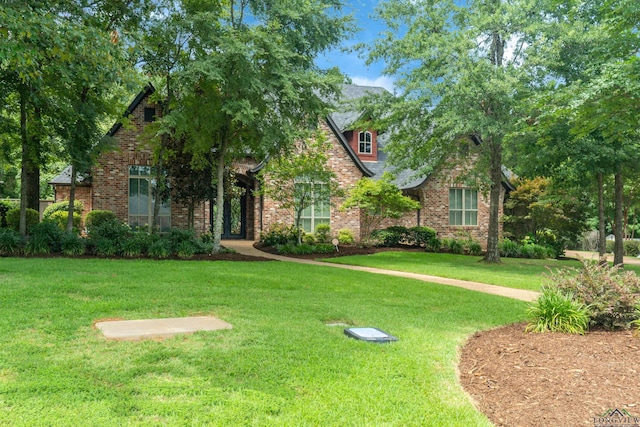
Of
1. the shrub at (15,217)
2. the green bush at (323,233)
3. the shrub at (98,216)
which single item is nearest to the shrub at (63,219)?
the shrub at (15,217)

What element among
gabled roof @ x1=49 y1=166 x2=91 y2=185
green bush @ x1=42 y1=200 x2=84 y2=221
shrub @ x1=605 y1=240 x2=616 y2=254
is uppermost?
gabled roof @ x1=49 y1=166 x2=91 y2=185

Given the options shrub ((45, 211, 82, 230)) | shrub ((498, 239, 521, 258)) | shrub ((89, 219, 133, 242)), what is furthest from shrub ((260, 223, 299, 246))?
→ shrub ((498, 239, 521, 258))

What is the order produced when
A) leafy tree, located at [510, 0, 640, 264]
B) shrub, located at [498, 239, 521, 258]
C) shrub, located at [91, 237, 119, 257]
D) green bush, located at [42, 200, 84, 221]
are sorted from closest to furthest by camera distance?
leafy tree, located at [510, 0, 640, 264] < shrub, located at [91, 237, 119, 257] < shrub, located at [498, 239, 521, 258] < green bush, located at [42, 200, 84, 221]

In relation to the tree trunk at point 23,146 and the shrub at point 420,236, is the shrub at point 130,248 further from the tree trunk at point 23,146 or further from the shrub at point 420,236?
the shrub at point 420,236

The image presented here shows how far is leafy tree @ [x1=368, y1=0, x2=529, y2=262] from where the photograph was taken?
13.8 m

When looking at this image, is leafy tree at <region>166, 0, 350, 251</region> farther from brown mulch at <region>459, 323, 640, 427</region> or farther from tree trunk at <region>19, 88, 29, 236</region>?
brown mulch at <region>459, 323, 640, 427</region>

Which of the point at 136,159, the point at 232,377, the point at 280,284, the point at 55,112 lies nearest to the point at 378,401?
the point at 232,377

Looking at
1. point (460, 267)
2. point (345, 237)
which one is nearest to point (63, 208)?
point (345, 237)

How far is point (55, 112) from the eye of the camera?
14.0 meters

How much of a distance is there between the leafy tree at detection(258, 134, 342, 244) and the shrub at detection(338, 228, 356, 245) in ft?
9.49

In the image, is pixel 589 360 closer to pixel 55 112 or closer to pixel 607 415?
pixel 607 415

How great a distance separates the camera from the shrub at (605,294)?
589 cm

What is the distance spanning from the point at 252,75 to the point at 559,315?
33.3 ft

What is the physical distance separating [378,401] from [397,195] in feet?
51.4
